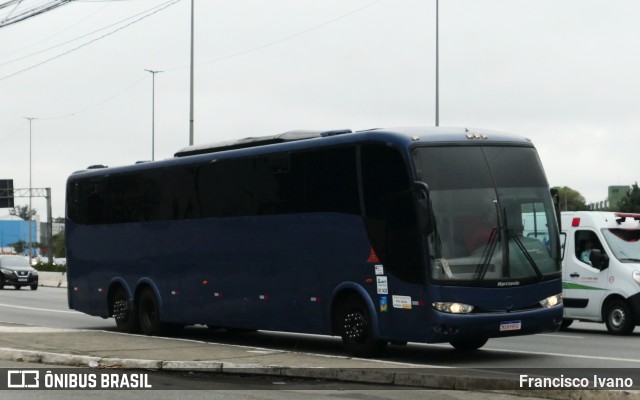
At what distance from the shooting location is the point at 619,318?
855 inches

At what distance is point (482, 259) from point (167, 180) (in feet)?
26.7

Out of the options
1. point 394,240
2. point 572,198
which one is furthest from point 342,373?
point 572,198

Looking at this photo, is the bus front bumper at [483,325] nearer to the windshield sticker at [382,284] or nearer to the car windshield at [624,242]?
the windshield sticker at [382,284]

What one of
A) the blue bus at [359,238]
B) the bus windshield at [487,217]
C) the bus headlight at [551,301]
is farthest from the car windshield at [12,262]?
the bus headlight at [551,301]

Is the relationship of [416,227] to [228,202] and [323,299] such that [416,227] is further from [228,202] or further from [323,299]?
[228,202]

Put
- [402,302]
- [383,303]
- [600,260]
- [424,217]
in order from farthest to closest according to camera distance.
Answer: [600,260] < [383,303] < [402,302] < [424,217]

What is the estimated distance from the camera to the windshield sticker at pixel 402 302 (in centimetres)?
1595

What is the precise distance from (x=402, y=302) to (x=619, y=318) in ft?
23.9

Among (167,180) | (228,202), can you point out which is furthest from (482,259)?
(167,180)

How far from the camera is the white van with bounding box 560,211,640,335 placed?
2155 cm

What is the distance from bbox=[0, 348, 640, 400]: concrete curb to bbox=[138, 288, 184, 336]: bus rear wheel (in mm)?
Result: 5085

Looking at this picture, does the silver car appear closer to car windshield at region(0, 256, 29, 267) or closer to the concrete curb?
car windshield at region(0, 256, 29, 267)

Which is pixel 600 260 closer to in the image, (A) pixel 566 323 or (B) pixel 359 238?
(A) pixel 566 323

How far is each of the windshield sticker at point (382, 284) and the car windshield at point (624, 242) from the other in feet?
23.7
